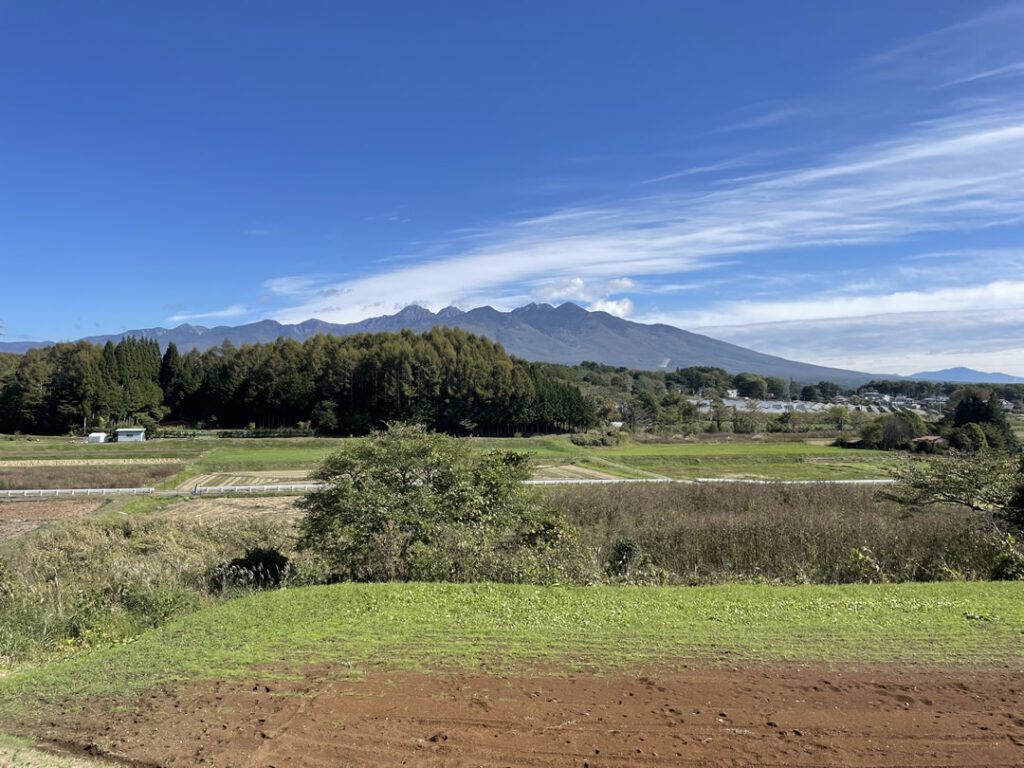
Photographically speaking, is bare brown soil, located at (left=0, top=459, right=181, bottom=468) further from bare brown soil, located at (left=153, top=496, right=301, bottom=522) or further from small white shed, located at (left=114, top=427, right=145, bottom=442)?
bare brown soil, located at (left=153, top=496, right=301, bottom=522)

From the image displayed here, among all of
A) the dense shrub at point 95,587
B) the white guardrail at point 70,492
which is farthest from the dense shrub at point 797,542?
the white guardrail at point 70,492

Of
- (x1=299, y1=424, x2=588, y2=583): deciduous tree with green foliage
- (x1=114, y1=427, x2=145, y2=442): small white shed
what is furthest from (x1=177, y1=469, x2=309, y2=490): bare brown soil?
(x1=299, y1=424, x2=588, y2=583): deciduous tree with green foliage

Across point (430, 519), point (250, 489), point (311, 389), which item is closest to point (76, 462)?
point (250, 489)

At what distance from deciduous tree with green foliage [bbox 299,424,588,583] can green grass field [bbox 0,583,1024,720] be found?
1400 millimetres

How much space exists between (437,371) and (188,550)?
45.3 meters

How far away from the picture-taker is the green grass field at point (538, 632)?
239 inches

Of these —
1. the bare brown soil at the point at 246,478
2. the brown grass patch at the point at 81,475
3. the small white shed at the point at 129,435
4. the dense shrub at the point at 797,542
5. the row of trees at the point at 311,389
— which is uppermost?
the row of trees at the point at 311,389

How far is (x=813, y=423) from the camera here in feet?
259

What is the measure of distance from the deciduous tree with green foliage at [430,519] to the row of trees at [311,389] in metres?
44.9

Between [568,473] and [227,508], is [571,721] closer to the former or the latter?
[227,508]

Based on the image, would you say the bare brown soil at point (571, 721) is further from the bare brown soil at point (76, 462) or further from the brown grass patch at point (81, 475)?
the bare brown soil at point (76, 462)

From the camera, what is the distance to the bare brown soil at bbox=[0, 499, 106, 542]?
22.1m

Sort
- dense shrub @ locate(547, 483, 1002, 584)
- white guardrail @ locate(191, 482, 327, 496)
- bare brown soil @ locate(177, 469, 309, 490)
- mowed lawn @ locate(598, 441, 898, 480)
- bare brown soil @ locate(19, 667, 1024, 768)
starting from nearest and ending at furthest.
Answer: bare brown soil @ locate(19, 667, 1024, 768) < dense shrub @ locate(547, 483, 1002, 584) < white guardrail @ locate(191, 482, 327, 496) < bare brown soil @ locate(177, 469, 309, 490) < mowed lawn @ locate(598, 441, 898, 480)

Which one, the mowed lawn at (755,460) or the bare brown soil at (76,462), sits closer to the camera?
the bare brown soil at (76,462)
